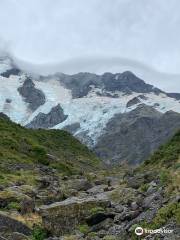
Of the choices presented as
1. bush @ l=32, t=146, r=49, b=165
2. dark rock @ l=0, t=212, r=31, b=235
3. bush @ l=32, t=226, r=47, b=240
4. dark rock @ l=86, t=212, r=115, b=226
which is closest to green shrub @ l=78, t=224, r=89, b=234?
dark rock @ l=86, t=212, r=115, b=226

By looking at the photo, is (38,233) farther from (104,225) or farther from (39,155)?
(39,155)

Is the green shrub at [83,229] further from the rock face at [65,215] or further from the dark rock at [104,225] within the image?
the rock face at [65,215]

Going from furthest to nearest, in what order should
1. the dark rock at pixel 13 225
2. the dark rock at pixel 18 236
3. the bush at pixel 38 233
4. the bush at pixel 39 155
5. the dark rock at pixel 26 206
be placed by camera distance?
the bush at pixel 39 155
the dark rock at pixel 26 206
the dark rock at pixel 13 225
the bush at pixel 38 233
the dark rock at pixel 18 236

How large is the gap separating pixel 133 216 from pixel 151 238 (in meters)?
6.95

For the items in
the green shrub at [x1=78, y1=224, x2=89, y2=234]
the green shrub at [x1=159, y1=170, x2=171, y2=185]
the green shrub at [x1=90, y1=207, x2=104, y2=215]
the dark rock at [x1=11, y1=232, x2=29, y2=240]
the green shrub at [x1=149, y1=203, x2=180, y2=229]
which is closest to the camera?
the green shrub at [x1=149, y1=203, x2=180, y2=229]

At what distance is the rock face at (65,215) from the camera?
30.3 meters

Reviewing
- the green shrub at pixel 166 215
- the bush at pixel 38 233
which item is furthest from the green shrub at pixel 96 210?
the green shrub at pixel 166 215

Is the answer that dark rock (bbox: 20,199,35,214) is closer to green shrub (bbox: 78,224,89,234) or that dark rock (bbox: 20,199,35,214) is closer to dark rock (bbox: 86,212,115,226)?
dark rock (bbox: 86,212,115,226)

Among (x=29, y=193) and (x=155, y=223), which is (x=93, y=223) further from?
(x=29, y=193)

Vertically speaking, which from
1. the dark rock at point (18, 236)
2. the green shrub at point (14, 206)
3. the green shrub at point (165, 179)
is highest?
the green shrub at point (165, 179)

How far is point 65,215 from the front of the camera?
31641 millimetres

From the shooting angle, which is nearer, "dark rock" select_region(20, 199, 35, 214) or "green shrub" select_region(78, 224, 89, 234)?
"green shrub" select_region(78, 224, 89, 234)

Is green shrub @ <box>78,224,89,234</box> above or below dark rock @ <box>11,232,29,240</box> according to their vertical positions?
below

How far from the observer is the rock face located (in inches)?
1193
